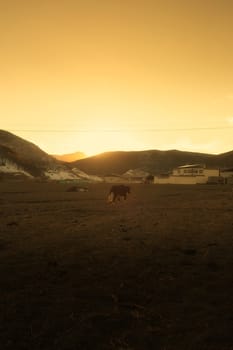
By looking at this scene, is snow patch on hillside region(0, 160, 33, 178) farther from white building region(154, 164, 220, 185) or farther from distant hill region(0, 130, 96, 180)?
white building region(154, 164, 220, 185)

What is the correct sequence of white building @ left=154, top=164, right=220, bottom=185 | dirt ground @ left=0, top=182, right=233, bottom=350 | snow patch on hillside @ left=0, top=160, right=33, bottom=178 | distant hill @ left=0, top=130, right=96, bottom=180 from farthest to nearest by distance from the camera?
1. distant hill @ left=0, top=130, right=96, bottom=180
2. snow patch on hillside @ left=0, top=160, right=33, bottom=178
3. white building @ left=154, top=164, right=220, bottom=185
4. dirt ground @ left=0, top=182, right=233, bottom=350

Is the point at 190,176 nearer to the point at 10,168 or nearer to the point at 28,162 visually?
the point at 10,168

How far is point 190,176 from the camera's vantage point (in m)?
96.6

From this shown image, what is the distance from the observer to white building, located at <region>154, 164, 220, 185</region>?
94031 mm

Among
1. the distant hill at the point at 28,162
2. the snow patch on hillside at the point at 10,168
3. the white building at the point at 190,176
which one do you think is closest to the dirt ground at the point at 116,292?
the white building at the point at 190,176

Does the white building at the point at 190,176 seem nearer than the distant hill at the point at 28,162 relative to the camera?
Yes

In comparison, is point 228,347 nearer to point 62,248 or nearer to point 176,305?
point 176,305

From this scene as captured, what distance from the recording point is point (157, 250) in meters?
10.7

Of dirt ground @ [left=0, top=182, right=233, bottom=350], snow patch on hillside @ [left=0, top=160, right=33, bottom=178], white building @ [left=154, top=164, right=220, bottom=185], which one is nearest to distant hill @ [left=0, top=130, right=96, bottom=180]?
snow patch on hillside @ [left=0, top=160, right=33, bottom=178]

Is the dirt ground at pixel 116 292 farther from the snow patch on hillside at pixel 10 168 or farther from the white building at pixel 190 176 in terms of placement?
the snow patch on hillside at pixel 10 168

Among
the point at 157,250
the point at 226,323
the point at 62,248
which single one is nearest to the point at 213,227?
the point at 157,250

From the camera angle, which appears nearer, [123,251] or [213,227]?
[123,251]

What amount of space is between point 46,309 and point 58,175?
15160 centimetres

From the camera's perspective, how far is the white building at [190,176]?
94.0 meters
